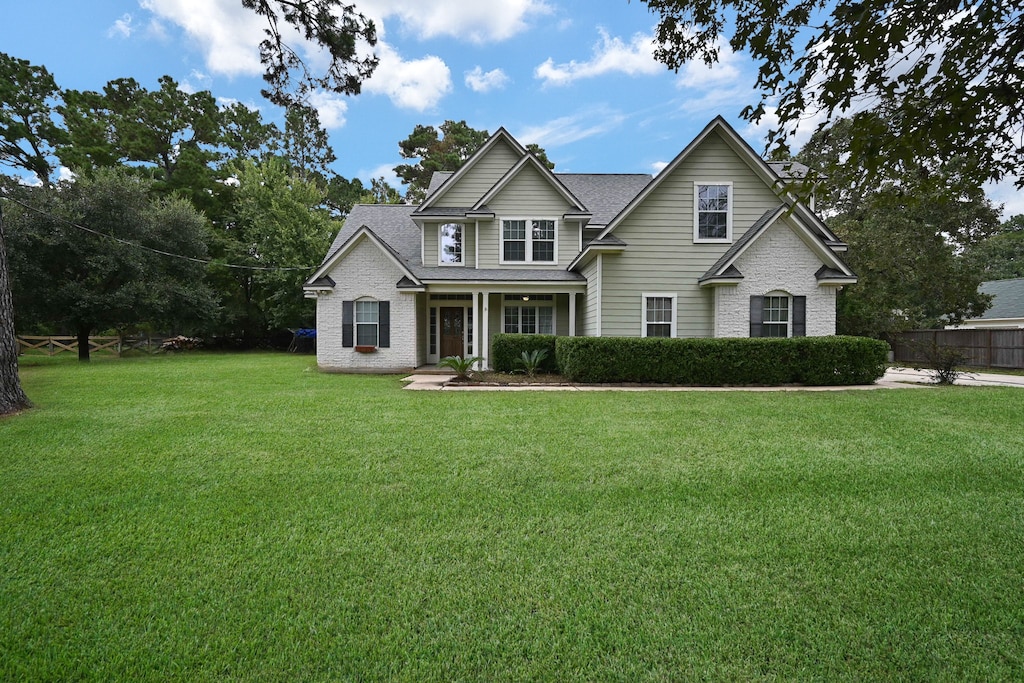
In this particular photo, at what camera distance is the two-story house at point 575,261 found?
12.6 m

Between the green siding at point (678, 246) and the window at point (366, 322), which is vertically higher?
the green siding at point (678, 246)

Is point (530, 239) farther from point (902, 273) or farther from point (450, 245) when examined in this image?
point (902, 273)

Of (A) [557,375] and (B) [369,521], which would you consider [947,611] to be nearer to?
(B) [369,521]

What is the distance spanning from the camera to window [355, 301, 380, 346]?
49.7 ft

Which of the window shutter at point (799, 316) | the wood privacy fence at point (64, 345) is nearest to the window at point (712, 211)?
the window shutter at point (799, 316)

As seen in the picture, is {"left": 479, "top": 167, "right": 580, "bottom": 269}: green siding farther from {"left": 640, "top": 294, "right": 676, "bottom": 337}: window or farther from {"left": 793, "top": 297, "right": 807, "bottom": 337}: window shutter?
{"left": 793, "top": 297, "right": 807, "bottom": 337}: window shutter

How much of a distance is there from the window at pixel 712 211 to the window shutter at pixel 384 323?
9506 mm

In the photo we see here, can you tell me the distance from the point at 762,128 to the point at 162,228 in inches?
1022

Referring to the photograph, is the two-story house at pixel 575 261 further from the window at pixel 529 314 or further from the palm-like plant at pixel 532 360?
the palm-like plant at pixel 532 360

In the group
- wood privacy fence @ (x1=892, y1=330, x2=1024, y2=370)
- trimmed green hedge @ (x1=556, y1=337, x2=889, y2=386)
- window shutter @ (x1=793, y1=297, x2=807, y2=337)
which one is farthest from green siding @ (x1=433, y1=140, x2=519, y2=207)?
wood privacy fence @ (x1=892, y1=330, x2=1024, y2=370)

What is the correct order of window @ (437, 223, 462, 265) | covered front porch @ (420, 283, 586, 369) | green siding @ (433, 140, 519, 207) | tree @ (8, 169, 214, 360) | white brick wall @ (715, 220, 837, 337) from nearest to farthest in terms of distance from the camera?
1. white brick wall @ (715, 220, 837, 337)
2. window @ (437, 223, 462, 265)
3. green siding @ (433, 140, 519, 207)
4. covered front porch @ (420, 283, 586, 369)
5. tree @ (8, 169, 214, 360)

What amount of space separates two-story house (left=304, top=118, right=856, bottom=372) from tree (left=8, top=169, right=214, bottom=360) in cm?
994

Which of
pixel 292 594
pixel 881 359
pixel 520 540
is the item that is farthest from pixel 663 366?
pixel 292 594

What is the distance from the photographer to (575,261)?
49.5ft
